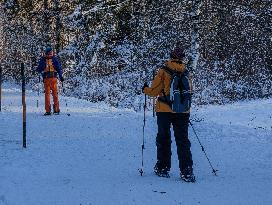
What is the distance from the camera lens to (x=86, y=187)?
26.2 ft

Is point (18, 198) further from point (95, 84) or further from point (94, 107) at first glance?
point (95, 84)

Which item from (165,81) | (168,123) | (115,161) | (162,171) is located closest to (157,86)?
(165,81)

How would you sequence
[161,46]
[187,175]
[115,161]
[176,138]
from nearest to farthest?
[187,175] → [176,138] → [115,161] → [161,46]

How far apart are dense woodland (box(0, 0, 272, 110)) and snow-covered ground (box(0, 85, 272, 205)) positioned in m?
7.65

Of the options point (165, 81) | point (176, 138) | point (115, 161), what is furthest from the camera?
point (115, 161)

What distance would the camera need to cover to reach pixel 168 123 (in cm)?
895

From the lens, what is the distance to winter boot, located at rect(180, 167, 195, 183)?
8.60 metres

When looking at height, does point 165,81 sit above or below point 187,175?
above

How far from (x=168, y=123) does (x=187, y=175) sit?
89cm

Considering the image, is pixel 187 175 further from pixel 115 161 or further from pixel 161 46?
pixel 161 46

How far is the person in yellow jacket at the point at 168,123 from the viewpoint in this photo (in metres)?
8.73

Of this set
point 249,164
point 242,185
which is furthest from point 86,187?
point 249,164

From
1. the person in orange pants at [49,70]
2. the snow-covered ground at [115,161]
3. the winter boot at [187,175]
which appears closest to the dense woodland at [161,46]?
the person in orange pants at [49,70]

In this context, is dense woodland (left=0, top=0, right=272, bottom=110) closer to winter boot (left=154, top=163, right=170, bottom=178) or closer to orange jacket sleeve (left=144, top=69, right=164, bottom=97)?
orange jacket sleeve (left=144, top=69, right=164, bottom=97)
